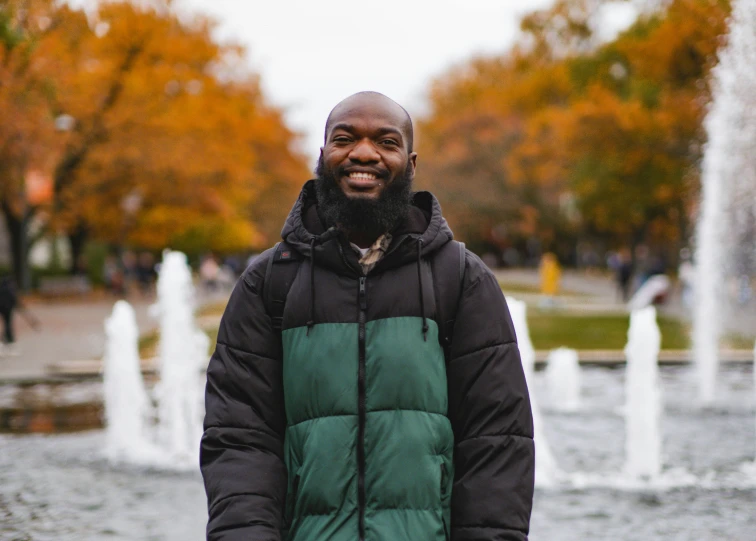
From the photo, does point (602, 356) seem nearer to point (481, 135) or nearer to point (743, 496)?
point (743, 496)

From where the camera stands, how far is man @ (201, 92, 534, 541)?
8.60ft

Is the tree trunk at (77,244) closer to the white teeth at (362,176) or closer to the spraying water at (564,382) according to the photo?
the spraying water at (564,382)

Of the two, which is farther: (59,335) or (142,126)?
(142,126)

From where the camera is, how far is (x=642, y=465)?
9008mm

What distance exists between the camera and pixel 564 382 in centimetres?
1277

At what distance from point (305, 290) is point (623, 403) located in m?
10.9

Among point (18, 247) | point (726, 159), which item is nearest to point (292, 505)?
point (726, 159)

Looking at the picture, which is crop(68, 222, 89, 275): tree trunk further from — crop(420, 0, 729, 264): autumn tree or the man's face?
the man's face

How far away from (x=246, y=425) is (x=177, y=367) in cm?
923

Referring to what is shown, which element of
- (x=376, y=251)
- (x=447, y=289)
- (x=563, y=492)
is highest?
(x=376, y=251)

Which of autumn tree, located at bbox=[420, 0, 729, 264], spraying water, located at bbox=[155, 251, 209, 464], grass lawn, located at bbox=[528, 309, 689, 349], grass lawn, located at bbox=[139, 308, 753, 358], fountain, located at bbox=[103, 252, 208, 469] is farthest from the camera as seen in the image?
autumn tree, located at bbox=[420, 0, 729, 264]

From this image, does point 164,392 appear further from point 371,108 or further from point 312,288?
point 371,108

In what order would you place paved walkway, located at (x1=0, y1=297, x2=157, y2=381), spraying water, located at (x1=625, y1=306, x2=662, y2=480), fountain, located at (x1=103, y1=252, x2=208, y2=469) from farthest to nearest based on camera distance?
1. paved walkway, located at (x1=0, y1=297, x2=157, y2=381)
2. fountain, located at (x1=103, y1=252, x2=208, y2=469)
3. spraying water, located at (x1=625, y1=306, x2=662, y2=480)

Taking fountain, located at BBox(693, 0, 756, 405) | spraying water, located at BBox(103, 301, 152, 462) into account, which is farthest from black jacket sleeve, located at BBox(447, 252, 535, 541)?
fountain, located at BBox(693, 0, 756, 405)
